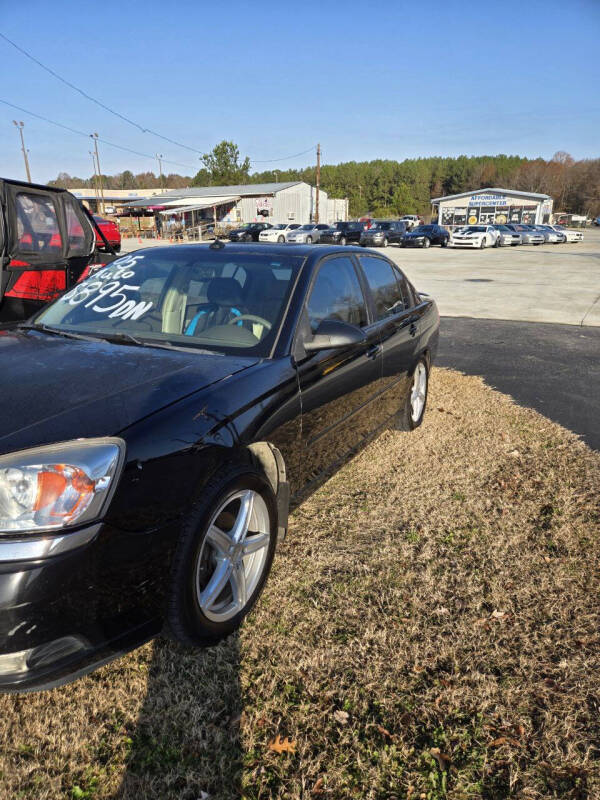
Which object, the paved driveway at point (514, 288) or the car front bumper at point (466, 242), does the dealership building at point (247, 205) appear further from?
the paved driveway at point (514, 288)

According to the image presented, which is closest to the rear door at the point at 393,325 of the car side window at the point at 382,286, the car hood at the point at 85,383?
the car side window at the point at 382,286

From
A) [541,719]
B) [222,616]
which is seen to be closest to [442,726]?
[541,719]

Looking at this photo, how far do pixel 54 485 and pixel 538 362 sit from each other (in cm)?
724

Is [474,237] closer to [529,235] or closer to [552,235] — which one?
[529,235]

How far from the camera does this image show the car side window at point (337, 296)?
3014mm

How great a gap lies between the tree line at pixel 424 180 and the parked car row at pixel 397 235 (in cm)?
7071

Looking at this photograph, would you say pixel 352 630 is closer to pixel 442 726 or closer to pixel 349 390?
pixel 442 726

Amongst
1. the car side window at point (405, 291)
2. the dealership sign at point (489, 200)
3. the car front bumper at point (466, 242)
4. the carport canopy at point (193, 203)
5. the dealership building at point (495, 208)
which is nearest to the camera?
the car side window at point (405, 291)

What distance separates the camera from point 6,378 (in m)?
2.19

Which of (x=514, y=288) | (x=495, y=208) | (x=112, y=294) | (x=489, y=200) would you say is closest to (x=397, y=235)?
(x=514, y=288)

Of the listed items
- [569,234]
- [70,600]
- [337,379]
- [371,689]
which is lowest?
[569,234]

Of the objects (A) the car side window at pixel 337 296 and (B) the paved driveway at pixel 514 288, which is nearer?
(A) the car side window at pixel 337 296

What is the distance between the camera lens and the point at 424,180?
133125mm

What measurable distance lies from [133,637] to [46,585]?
382mm
